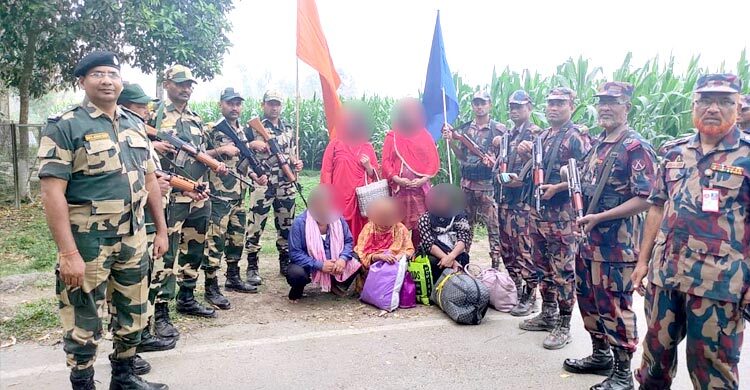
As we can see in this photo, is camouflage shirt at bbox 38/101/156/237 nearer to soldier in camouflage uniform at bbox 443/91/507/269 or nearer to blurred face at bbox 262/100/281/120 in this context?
blurred face at bbox 262/100/281/120

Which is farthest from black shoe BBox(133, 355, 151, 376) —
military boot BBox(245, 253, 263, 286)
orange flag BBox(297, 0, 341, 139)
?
orange flag BBox(297, 0, 341, 139)

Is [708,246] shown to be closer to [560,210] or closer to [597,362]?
[597,362]

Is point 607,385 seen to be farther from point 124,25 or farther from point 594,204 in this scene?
point 124,25

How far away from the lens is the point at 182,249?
418 cm

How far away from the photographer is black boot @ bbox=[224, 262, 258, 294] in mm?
5039

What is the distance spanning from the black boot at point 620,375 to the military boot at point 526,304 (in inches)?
55.3

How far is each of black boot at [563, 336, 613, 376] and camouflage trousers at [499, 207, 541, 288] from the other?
3.18ft

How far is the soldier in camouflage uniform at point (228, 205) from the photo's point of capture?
15.2 ft

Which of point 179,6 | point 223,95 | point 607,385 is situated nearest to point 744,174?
point 607,385

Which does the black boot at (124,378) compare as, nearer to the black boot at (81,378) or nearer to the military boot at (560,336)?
the black boot at (81,378)

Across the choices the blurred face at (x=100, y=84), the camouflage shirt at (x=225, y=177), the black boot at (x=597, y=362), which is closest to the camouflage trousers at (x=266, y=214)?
the camouflage shirt at (x=225, y=177)

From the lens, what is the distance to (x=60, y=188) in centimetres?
247

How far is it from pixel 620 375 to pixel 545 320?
42.2 inches

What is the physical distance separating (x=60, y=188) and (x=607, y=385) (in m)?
3.28
